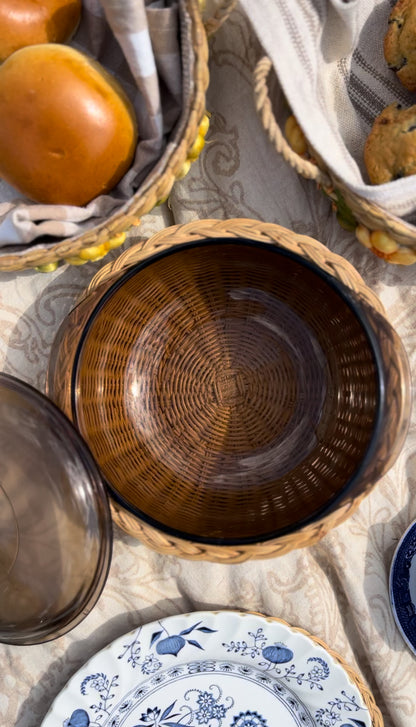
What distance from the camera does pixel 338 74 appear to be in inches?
19.3

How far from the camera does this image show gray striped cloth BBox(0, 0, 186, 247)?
0.43 metres

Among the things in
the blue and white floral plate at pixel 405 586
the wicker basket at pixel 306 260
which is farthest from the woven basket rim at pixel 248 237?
the blue and white floral plate at pixel 405 586

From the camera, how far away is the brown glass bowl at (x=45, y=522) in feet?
1.47

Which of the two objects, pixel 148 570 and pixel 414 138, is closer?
pixel 414 138

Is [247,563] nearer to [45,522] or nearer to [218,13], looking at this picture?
[45,522]

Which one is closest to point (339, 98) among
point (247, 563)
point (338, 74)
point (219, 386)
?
point (338, 74)

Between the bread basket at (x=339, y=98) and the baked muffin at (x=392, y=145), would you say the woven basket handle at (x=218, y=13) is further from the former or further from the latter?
the baked muffin at (x=392, y=145)

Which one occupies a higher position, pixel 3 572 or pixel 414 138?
pixel 414 138

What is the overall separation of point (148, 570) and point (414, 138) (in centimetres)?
42

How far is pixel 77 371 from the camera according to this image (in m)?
0.50

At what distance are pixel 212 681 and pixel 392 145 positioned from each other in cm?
50

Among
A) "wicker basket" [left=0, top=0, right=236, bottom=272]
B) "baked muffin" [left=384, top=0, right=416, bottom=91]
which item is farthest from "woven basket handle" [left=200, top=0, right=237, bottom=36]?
"baked muffin" [left=384, top=0, right=416, bottom=91]

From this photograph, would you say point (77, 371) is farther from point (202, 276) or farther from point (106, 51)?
point (106, 51)

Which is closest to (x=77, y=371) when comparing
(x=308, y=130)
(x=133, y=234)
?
(x=133, y=234)
